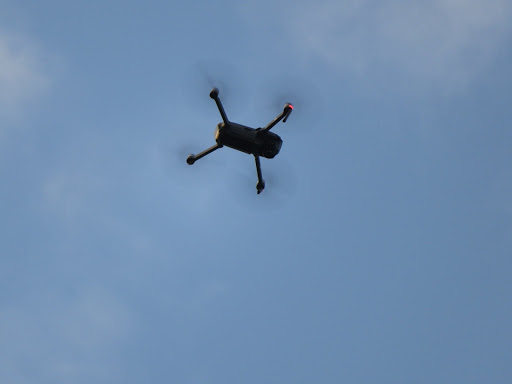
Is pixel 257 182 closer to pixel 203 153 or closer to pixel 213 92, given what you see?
pixel 203 153

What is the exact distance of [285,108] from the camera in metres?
41.0

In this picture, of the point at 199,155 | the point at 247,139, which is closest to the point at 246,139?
the point at 247,139

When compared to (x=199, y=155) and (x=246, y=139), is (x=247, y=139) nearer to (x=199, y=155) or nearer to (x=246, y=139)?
(x=246, y=139)

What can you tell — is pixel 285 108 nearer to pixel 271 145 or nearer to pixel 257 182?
pixel 271 145

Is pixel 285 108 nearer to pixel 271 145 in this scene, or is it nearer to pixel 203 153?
pixel 271 145

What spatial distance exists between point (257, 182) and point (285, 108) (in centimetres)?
544

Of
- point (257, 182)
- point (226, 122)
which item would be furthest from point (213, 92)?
point (257, 182)

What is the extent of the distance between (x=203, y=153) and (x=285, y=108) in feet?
18.3

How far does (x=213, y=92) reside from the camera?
131 feet

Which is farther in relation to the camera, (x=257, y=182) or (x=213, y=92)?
(x=257, y=182)

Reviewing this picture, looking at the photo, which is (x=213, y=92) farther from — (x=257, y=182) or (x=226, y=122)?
(x=257, y=182)

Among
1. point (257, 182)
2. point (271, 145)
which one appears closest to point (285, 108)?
point (271, 145)

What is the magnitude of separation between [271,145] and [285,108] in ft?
8.57

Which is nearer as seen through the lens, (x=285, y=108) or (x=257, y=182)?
(x=285, y=108)
